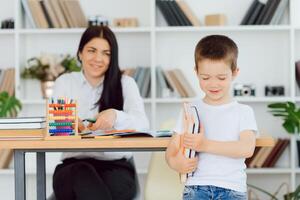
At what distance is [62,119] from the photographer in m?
2.54

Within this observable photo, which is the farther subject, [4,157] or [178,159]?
[4,157]

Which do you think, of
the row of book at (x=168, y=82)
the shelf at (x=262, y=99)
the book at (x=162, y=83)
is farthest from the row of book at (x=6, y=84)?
the shelf at (x=262, y=99)

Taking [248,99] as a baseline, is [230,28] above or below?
above

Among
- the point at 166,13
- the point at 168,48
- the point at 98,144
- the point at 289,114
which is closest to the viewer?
the point at 98,144

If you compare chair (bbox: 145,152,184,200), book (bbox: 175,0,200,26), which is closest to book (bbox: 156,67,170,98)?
book (bbox: 175,0,200,26)

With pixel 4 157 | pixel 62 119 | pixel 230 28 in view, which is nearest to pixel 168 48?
pixel 230 28

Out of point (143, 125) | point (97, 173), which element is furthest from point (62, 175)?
point (143, 125)

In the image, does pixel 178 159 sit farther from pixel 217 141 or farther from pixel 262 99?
pixel 262 99

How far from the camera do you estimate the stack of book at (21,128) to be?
99.6 inches

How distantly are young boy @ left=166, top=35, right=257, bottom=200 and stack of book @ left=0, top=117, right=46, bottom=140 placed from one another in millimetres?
521

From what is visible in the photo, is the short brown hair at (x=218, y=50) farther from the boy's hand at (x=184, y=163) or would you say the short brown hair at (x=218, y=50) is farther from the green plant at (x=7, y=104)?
the green plant at (x=7, y=104)

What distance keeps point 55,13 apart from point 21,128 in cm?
237

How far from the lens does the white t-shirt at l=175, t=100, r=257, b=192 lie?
2324 mm

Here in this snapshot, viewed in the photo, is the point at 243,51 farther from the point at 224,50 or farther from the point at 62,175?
the point at 224,50
